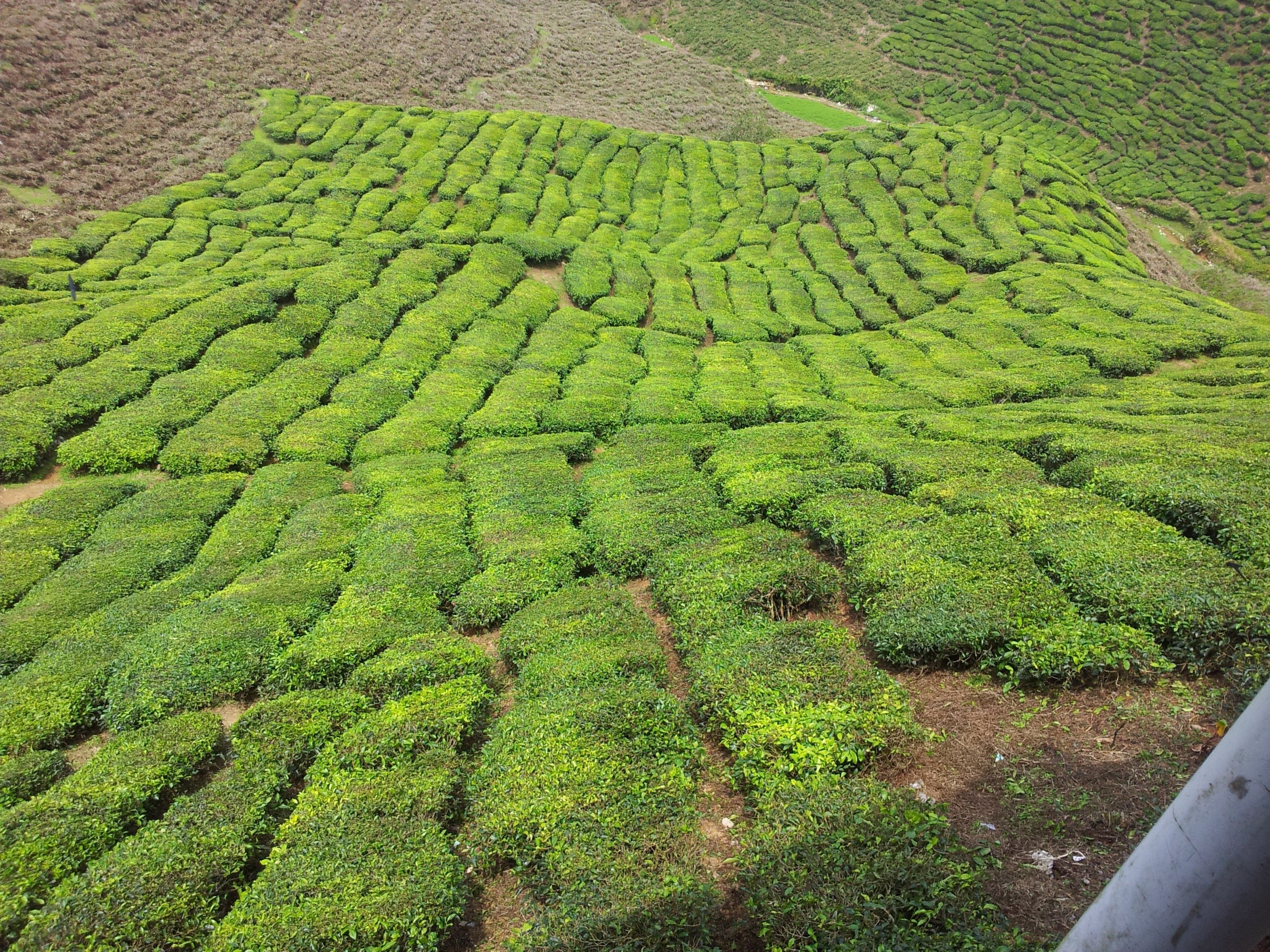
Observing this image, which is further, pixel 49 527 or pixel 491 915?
pixel 49 527

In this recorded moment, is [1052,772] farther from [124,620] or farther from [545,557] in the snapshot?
[124,620]

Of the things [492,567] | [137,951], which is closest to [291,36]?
[492,567]

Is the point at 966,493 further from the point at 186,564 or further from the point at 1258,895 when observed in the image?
the point at 186,564

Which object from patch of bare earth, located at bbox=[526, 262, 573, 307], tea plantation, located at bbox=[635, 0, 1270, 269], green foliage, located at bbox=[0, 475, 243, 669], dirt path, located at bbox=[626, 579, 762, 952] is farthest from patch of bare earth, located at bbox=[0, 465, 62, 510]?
tea plantation, located at bbox=[635, 0, 1270, 269]

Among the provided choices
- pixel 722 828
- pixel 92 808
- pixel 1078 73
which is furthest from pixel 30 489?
pixel 1078 73

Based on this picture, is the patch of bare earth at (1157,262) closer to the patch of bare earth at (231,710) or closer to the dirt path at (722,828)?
the dirt path at (722,828)

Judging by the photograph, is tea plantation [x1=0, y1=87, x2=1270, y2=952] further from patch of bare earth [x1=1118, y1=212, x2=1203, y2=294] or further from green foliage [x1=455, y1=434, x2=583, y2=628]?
patch of bare earth [x1=1118, y1=212, x2=1203, y2=294]

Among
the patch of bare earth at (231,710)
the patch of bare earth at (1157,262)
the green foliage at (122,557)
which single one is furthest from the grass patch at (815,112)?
the patch of bare earth at (231,710)
